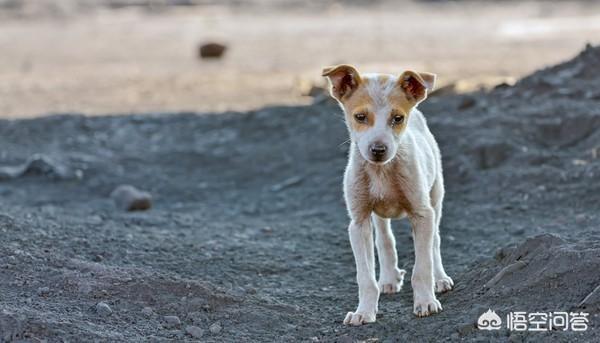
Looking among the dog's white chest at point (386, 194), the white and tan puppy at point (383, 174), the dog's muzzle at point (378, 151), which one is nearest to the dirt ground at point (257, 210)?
the white and tan puppy at point (383, 174)

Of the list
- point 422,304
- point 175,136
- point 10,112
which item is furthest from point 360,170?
point 10,112

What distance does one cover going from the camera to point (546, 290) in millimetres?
6812

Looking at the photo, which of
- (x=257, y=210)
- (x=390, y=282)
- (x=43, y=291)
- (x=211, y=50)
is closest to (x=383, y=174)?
(x=390, y=282)

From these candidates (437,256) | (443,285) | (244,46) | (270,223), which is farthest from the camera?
(244,46)

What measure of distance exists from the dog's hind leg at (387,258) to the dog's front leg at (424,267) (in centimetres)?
69

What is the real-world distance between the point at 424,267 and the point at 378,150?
95cm

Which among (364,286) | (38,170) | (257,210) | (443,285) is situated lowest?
(38,170)

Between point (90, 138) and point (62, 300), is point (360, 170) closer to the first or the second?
point (62, 300)

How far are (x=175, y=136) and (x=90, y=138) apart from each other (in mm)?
1145

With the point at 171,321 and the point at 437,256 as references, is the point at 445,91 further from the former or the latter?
the point at 171,321

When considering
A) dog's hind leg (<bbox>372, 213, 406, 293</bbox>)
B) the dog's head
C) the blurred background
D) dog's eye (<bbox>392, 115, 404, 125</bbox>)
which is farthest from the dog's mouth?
the blurred background

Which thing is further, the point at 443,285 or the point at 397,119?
the point at 443,285

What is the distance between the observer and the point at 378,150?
22.2ft

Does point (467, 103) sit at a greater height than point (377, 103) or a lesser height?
lesser
